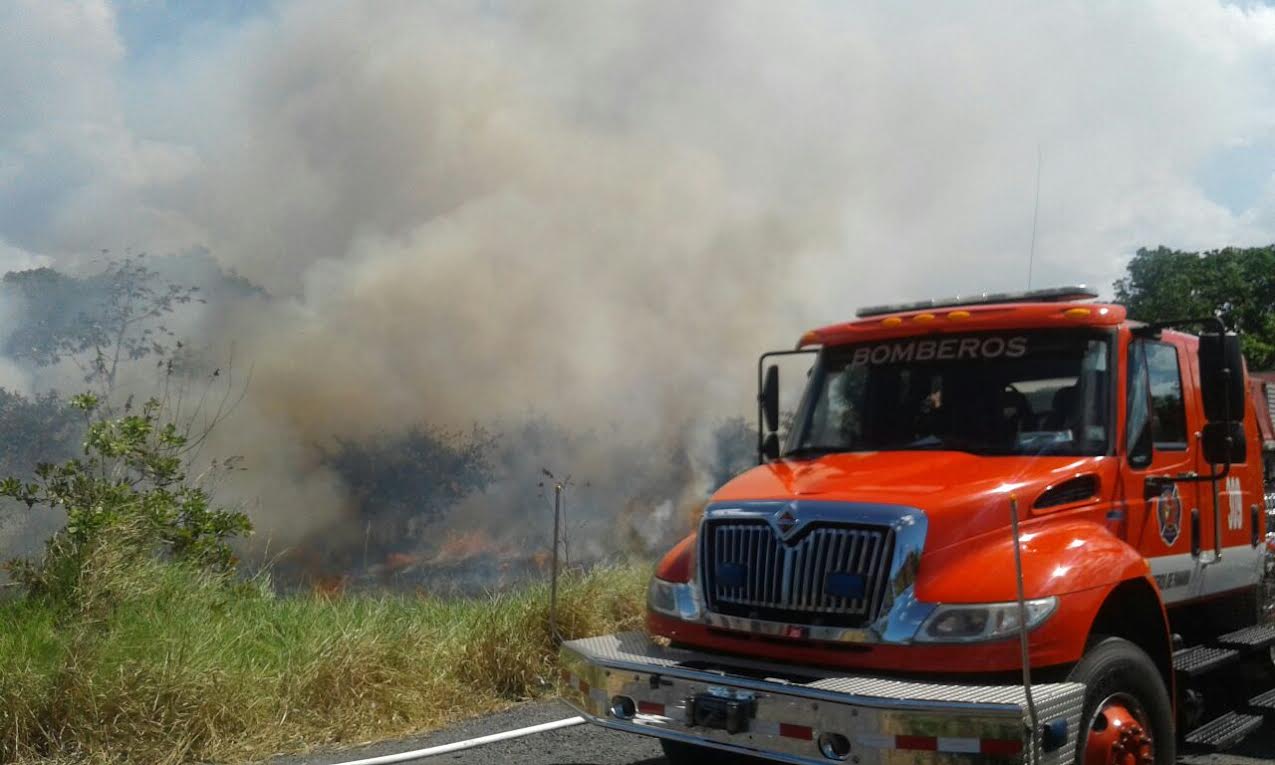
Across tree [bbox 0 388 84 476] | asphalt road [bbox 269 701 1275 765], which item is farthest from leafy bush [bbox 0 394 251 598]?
tree [bbox 0 388 84 476]

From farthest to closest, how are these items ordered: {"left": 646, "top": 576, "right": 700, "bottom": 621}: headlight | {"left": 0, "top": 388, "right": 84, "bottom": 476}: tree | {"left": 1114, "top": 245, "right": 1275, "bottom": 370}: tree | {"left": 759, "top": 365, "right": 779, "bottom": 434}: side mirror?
{"left": 1114, "top": 245, "right": 1275, "bottom": 370}: tree → {"left": 0, "top": 388, "right": 84, "bottom": 476}: tree → {"left": 759, "top": 365, "right": 779, "bottom": 434}: side mirror → {"left": 646, "top": 576, "right": 700, "bottom": 621}: headlight

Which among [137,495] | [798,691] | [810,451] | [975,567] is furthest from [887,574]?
[137,495]

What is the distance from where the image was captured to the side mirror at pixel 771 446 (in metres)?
6.28

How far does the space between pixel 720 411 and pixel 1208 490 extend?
14650 millimetres

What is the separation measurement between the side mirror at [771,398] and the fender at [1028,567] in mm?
1923

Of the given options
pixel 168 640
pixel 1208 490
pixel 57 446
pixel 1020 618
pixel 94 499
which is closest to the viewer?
pixel 1020 618

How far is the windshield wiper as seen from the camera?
5.58m

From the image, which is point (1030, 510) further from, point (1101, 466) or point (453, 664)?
point (453, 664)

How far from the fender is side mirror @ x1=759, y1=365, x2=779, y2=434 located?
1.92m

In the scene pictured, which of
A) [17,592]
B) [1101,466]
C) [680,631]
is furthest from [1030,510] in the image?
[17,592]

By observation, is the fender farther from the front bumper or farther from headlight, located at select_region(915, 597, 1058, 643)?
the front bumper

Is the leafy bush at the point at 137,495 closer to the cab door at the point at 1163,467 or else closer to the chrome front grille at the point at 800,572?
the chrome front grille at the point at 800,572

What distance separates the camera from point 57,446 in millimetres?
15070

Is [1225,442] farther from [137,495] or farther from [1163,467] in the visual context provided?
[137,495]
